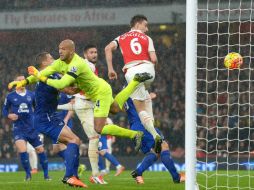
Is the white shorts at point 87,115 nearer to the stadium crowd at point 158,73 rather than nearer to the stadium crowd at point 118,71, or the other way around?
the stadium crowd at point 158,73

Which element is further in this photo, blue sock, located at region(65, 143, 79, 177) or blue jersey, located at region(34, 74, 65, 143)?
blue jersey, located at region(34, 74, 65, 143)

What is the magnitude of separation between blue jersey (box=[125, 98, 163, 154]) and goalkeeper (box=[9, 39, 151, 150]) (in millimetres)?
645

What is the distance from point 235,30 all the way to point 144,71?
13.2 m

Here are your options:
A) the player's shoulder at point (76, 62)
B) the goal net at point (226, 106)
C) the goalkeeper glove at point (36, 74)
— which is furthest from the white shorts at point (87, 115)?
the goal net at point (226, 106)

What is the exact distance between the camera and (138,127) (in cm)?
1229

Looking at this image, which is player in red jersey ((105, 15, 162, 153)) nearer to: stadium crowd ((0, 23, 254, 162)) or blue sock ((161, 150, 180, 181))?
blue sock ((161, 150, 180, 181))

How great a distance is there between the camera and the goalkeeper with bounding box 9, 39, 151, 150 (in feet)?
35.4

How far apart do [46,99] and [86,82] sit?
3.00ft

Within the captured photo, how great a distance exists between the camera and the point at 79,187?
11.0 metres

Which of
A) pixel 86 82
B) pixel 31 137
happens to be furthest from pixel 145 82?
pixel 31 137

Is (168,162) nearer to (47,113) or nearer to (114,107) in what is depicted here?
(114,107)

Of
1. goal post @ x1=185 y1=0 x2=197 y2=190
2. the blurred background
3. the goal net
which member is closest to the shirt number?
goal post @ x1=185 y1=0 x2=197 y2=190

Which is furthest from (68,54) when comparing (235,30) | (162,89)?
(162,89)

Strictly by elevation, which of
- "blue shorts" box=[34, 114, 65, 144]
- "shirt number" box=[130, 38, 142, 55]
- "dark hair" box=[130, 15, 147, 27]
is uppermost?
"dark hair" box=[130, 15, 147, 27]
